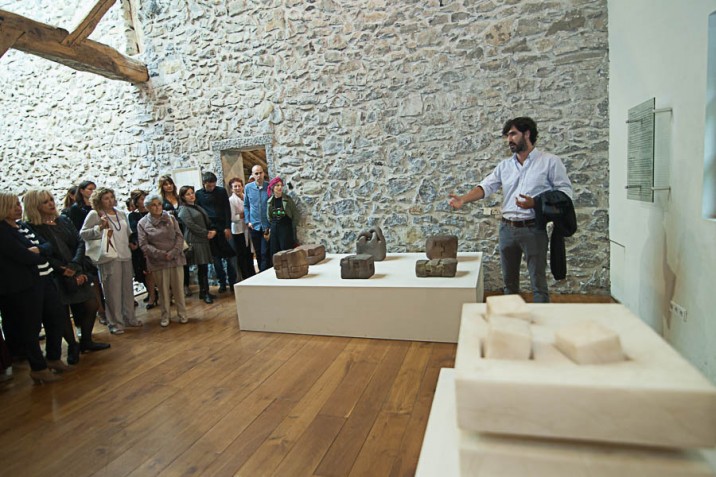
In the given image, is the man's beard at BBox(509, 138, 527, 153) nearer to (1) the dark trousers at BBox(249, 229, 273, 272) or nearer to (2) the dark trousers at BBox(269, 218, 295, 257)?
(2) the dark trousers at BBox(269, 218, 295, 257)

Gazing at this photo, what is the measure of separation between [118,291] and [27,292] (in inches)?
51.8

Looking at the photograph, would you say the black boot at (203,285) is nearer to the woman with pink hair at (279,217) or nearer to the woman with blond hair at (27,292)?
the woman with pink hair at (279,217)

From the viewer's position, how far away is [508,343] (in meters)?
1.20

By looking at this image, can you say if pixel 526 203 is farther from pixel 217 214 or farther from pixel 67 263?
pixel 217 214

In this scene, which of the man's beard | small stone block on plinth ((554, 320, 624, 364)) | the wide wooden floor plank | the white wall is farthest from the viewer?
the man's beard

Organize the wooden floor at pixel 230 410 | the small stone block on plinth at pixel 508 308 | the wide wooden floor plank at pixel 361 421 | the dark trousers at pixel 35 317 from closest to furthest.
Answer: the small stone block on plinth at pixel 508 308
the wide wooden floor plank at pixel 361 421
the wooden floor at pixel 230 410
the dark trousers at pixel 35 317

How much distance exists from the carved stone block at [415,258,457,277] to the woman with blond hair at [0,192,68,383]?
306 centimetres

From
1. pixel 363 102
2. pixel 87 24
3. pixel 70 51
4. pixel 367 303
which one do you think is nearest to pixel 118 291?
pixel 367 303

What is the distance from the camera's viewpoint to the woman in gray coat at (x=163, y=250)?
450cm

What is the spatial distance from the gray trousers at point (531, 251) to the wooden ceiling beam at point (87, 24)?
573 centimetres

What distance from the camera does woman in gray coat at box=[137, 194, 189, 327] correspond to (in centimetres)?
450

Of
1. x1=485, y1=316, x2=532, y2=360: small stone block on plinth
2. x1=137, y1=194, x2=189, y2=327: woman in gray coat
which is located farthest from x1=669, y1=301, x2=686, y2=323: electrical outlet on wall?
x1=137, y1=194, x2=189, y2=327: woman in gray coat

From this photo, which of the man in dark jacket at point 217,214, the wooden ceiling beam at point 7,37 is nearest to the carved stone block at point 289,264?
the man in dark jacket at point 217,214

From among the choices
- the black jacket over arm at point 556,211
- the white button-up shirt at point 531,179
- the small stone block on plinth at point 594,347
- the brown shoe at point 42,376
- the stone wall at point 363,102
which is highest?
the stone wall at point 363,102
